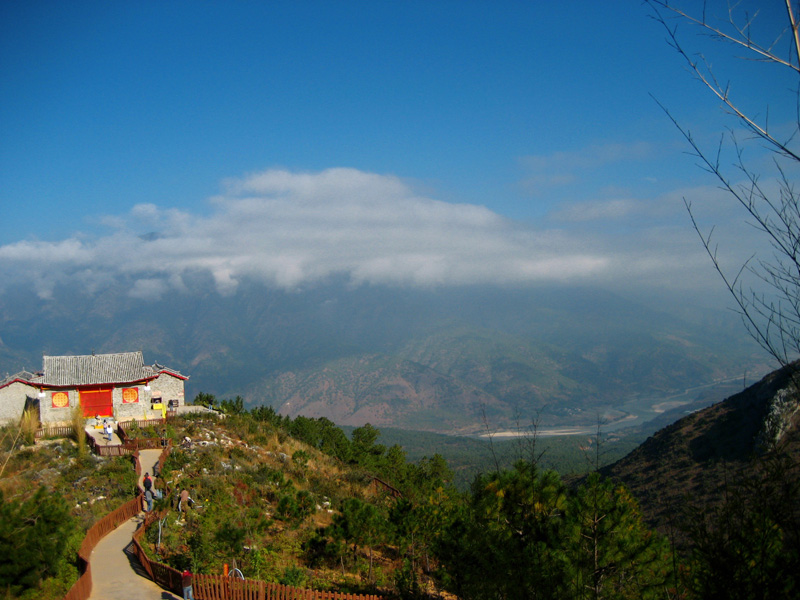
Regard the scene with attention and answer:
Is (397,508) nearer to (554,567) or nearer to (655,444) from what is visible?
(554,567)

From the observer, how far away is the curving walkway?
13492 mm

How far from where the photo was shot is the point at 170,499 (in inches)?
783

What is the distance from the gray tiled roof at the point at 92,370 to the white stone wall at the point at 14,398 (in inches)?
51.2

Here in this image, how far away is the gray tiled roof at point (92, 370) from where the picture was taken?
3544cm

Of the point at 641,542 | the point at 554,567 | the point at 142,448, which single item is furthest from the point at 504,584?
the point at 142,448

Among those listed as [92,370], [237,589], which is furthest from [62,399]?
[237,589]

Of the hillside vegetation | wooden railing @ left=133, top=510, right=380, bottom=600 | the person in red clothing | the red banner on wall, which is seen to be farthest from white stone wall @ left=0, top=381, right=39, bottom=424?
the person in red clothing

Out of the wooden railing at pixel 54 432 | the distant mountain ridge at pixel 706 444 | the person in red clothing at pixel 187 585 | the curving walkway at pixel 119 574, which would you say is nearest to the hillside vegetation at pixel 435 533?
the curving walkway at pixel 119 574

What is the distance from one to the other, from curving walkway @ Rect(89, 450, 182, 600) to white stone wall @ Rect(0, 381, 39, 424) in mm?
21756

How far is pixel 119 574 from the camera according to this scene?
48.3 ft

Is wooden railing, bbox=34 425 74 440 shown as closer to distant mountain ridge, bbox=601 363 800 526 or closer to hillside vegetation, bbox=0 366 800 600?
hillside vegetation, bbox=0 366 800 600

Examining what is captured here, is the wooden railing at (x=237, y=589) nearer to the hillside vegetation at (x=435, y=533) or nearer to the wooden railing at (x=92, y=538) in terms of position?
the hillside vegetation at (x=435, y=533)

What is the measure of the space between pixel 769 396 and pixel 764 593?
6064cm

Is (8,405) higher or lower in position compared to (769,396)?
higher
